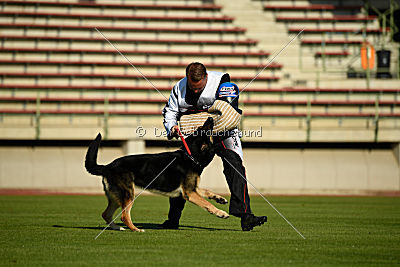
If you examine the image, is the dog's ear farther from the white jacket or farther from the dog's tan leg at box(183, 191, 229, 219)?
the dog's tan leg at box(183, 191, 229, 219)

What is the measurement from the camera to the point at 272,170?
19.3 m

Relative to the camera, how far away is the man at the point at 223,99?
6.71 metres

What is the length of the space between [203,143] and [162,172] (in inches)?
20.9

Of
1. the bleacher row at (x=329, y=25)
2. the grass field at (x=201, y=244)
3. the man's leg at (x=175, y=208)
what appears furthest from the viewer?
the bleacher row at (x=329, y=25)

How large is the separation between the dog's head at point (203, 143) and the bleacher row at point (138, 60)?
12641 mm

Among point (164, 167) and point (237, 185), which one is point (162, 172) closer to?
point (164, 167)

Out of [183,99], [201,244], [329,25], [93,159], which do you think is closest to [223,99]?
[183,99]

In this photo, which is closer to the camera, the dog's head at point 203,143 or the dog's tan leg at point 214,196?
the dog's tan leg at point 214,196

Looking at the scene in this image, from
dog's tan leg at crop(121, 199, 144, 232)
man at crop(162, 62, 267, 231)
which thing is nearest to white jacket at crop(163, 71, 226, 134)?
man at crop(162, 62, 267, 231)

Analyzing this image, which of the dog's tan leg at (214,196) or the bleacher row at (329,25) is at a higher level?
the bleacher row at (329,25)

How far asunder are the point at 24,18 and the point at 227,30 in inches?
298

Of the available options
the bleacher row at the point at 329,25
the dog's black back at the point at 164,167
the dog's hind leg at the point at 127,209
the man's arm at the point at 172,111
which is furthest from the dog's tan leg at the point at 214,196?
the bleacher row at the point at 329,25

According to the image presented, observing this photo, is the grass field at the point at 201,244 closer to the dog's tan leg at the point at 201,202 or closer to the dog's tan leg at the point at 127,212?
the dog's tan leg at the point at 127,212

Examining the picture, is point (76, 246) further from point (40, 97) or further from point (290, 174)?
point (40, 97)
